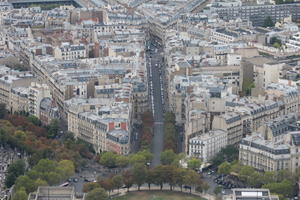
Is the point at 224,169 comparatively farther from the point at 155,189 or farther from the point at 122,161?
the point at 122,161

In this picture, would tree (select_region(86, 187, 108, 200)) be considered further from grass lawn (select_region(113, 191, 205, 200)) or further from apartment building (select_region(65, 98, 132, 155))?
apartment building (select_region(65, 98, 132, 155))

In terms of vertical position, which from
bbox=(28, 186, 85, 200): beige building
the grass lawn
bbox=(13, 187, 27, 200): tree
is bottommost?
the grass lawn

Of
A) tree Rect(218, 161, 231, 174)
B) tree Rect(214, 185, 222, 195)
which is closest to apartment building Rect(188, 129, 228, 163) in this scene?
tree Rect(218, 161, 231, 174)

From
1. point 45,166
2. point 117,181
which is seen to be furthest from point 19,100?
point 117,181

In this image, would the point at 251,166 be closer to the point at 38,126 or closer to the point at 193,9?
the point at 38,126

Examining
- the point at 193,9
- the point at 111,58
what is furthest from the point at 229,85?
the point at 193,9

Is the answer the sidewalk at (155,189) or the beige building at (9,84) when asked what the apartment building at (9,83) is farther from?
the sidewalk at (155,189)
